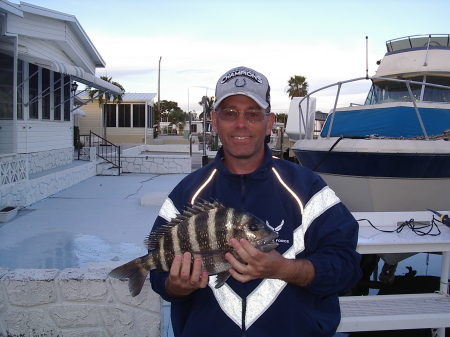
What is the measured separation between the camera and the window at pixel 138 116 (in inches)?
1112

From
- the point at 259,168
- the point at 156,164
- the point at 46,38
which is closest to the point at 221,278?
the point at 259,168

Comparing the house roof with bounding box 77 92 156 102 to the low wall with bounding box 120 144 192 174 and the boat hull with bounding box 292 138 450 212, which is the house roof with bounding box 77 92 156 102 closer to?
the low wall with bounding box 120 144 192 174

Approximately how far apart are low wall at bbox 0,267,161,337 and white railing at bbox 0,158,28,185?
4663mm

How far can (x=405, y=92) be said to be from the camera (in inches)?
343

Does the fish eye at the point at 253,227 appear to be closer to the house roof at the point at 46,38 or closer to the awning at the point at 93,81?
the house roof at the point at 46,38

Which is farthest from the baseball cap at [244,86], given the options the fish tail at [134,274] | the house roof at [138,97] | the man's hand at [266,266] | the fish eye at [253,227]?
the house roof at [138,97]

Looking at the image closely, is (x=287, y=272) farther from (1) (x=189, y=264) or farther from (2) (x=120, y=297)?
(2) (x=120, y=297)

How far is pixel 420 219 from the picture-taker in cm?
451

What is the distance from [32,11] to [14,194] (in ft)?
14.4

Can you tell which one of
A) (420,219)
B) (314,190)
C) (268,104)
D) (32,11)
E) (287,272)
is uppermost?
(32,11)

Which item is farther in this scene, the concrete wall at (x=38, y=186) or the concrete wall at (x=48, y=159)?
the concrete wall at (x=48, y=159)

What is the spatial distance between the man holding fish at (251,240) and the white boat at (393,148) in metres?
4.54

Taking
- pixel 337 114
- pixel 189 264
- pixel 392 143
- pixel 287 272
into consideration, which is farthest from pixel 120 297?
pixel 337 114

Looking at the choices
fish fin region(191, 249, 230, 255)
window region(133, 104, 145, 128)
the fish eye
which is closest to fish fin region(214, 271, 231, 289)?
fish fin region(191, 249, 230, 255)
